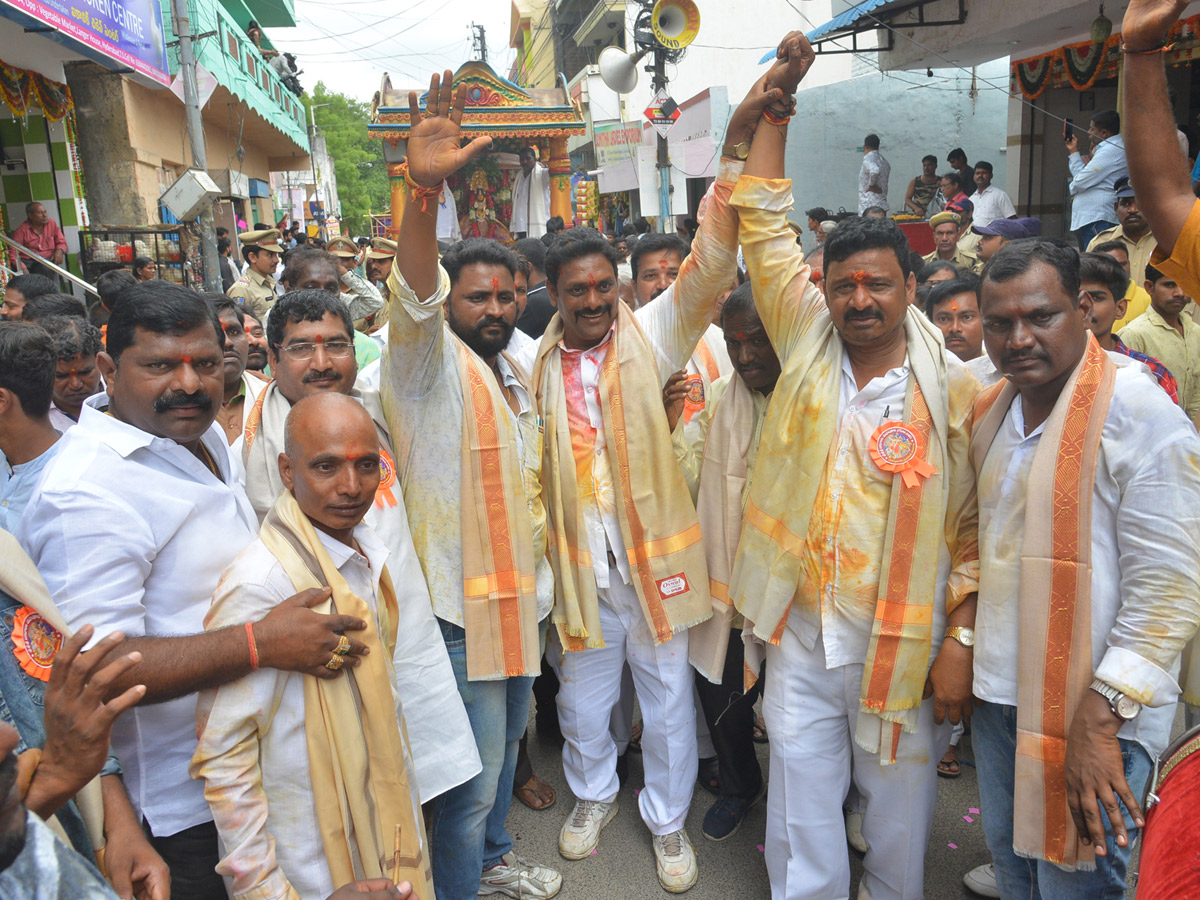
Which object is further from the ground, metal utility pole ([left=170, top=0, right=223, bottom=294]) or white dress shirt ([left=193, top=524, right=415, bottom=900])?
metal utility pole ([left=170, top=0, right=223, bottom=294])

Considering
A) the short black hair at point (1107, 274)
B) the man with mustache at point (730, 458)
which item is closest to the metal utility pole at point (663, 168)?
the short black hair at point (1107, 274)

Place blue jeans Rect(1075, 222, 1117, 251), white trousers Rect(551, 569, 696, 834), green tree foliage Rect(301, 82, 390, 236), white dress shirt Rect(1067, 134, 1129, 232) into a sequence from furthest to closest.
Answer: green tree foliage Rect(301, 82, 390, 236)
blue jeans Rect(1075, 222, 1117, 251)
white dress shirt Rect(1067, 134, 1129, 232)
white trousers Rect(551, 569, 696, 834)

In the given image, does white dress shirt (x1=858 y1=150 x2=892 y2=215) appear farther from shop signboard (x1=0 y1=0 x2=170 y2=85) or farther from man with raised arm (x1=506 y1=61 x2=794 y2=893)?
man with raised arm (x1=506 y1=61 x2=794 y2=893)

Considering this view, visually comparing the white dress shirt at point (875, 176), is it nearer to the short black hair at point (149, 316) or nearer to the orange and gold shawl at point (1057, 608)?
the orange and gold shawl at point (1057, 608)

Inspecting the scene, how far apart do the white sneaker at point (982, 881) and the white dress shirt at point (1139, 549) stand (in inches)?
42.6

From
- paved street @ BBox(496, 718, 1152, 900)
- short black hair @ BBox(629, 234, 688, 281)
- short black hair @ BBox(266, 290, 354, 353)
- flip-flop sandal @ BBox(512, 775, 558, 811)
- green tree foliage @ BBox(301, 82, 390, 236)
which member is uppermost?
green tree foliage @ BBox(301, 82, 390, 236)

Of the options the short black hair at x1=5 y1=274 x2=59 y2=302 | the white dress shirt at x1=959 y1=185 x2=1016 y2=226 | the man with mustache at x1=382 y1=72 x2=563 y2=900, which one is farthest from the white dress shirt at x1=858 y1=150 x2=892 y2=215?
the man with mustache at x1=382 y1=72 x2=563 y2=900

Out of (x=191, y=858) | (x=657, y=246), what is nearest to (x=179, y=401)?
(x=191, y=858)

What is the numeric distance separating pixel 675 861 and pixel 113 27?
32.3 ft

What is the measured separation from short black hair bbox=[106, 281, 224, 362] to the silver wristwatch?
2.29 meters

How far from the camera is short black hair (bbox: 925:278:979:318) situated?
3.84m

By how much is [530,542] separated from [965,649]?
1.33 meters

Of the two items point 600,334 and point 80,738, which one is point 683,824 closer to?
point 600,334

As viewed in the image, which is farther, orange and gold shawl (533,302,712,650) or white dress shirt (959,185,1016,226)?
white dress shirt (959,185,1016,226)
